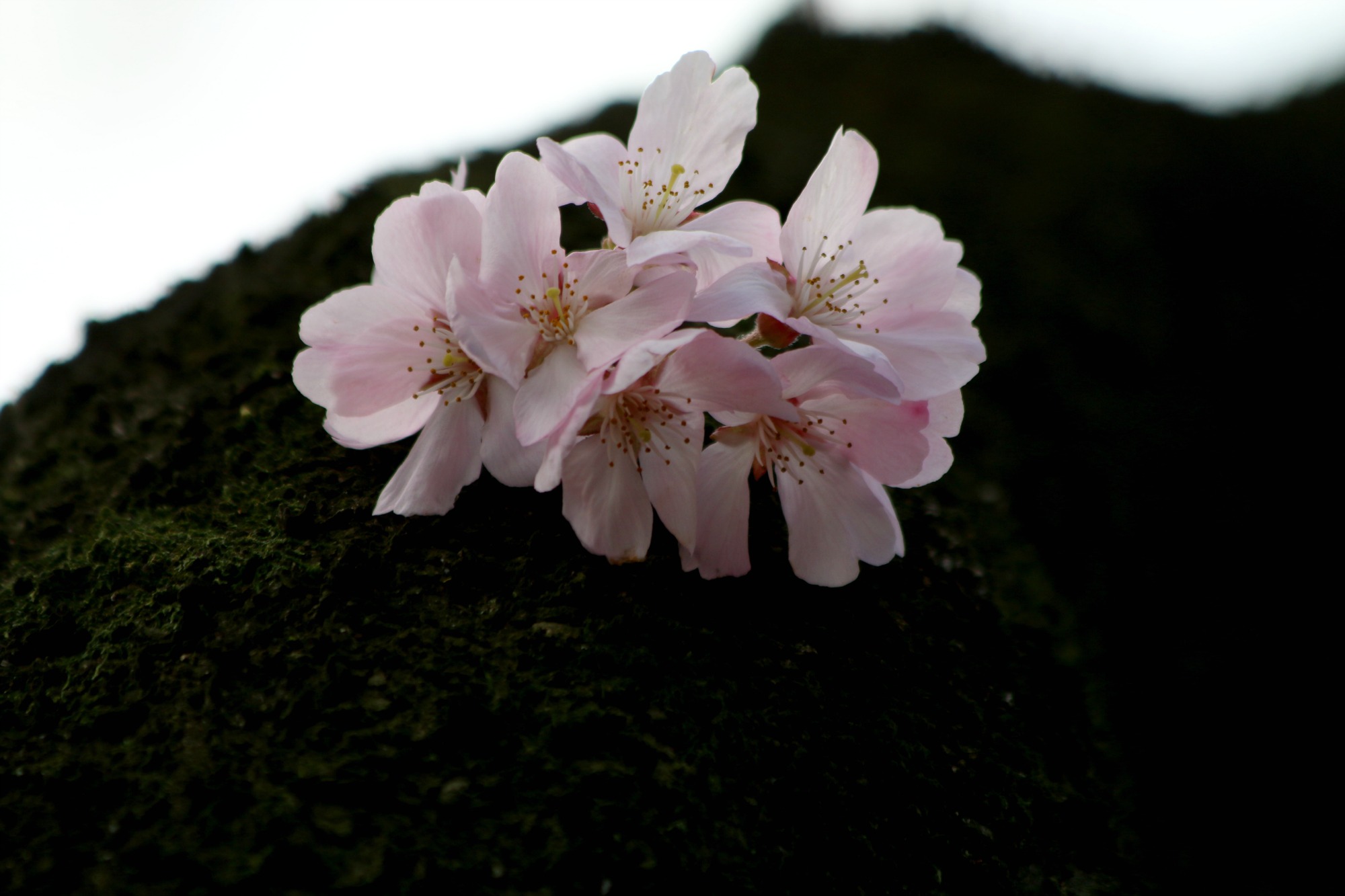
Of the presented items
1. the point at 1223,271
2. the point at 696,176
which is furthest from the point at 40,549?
the point at 1223,271

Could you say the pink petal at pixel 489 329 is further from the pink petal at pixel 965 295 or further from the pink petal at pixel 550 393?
the pink petal at pixel 965 295

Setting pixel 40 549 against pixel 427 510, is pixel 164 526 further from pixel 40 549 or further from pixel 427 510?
pixel 427 510

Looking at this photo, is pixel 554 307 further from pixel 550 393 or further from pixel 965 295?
pixel 965 295

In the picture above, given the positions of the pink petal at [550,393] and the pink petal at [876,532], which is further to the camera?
the pink petal at [876,532]

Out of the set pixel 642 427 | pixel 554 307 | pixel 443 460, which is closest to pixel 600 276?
pixel 554 307

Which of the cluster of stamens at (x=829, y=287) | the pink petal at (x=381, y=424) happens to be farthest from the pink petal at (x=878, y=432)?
the pink petal at (x=381, y=424)

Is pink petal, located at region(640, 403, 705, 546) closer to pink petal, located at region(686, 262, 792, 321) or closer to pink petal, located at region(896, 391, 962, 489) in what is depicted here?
pink petal, located at region(686, 262, 792, 321)
